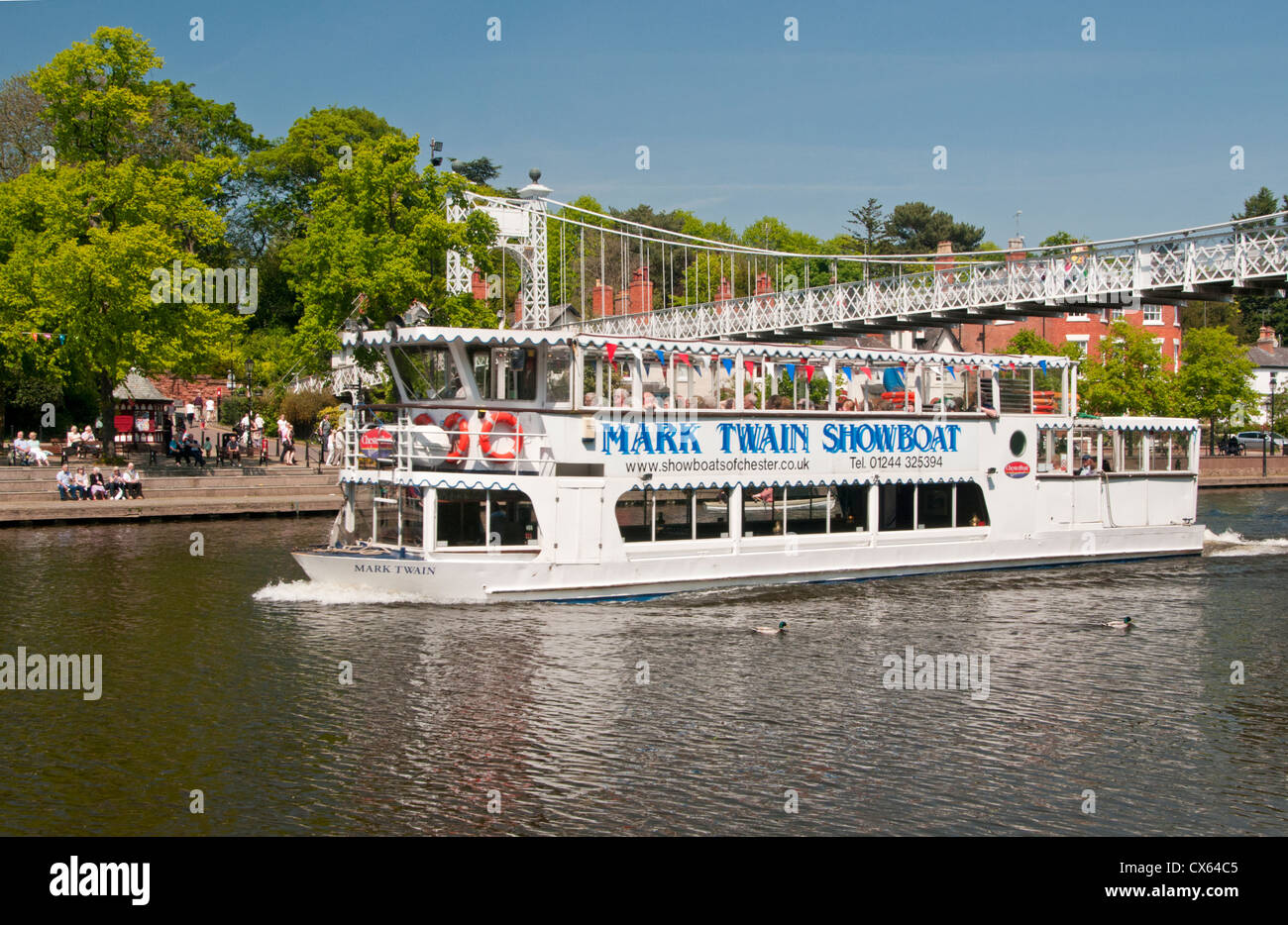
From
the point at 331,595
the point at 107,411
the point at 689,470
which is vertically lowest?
the point at 331,595

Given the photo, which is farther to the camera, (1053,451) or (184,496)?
(184,496)

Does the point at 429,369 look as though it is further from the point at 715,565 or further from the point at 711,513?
the point at 715,565

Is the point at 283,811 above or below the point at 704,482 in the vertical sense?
below

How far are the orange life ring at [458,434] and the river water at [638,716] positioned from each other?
3.25 m

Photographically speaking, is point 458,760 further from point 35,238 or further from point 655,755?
point 35,238

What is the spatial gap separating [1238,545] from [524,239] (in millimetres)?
46491

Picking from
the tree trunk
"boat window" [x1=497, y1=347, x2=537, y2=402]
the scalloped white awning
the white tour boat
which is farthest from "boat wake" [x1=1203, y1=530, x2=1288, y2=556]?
the tree trunk

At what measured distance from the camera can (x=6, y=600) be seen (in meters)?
25.5

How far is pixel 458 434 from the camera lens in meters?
24.7

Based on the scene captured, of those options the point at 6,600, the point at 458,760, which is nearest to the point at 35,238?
the point at 6,600

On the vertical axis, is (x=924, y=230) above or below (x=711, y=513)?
above

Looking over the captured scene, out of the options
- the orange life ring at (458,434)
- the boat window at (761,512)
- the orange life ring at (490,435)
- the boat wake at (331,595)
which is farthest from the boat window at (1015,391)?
the boat wake at (331,595)

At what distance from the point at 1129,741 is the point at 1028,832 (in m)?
4.02

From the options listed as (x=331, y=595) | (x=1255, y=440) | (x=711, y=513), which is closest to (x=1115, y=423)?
(x=711, y=513)
